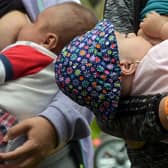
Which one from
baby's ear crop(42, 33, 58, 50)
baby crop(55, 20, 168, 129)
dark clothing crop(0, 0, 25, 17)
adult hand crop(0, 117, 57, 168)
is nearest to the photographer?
baby crop(55, 20, 168, 129)

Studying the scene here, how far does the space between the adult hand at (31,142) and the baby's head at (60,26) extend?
20 cm

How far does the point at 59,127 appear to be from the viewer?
1.21 metres

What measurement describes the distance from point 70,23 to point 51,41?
0.06 m

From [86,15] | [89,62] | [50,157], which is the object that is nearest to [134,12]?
[86,15]

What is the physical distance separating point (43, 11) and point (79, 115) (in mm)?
279

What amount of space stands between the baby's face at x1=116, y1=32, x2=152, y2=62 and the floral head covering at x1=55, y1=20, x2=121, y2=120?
0.7 inches

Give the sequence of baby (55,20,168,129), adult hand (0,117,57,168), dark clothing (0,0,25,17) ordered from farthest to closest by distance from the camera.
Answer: dark clothing (0,0,25,17)
adult hand (0,117,57,168)
baby (55,20,168,129)

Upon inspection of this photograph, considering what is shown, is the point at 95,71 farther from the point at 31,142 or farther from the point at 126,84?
the point at 31,142

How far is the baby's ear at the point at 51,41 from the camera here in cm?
124

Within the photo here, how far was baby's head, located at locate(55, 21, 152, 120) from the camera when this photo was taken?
100 centimetres

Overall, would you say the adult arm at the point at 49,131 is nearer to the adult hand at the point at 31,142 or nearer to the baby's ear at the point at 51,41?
the adult hand at the point at 31,142

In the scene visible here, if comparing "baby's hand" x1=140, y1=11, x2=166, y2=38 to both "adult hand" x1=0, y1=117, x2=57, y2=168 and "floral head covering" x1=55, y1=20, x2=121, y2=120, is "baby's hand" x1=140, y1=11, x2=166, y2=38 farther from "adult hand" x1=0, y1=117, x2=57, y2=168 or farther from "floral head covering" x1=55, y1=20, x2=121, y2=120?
"adult hand" x1=0, y1=117, x2=57, y2=168

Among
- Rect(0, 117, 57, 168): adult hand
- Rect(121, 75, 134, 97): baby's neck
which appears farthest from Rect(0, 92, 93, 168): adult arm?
Rect(121, 75, 134, 97): baby's neck

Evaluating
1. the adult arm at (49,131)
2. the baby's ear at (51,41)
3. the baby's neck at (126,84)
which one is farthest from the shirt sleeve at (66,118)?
the baby's neck at (126,84)
